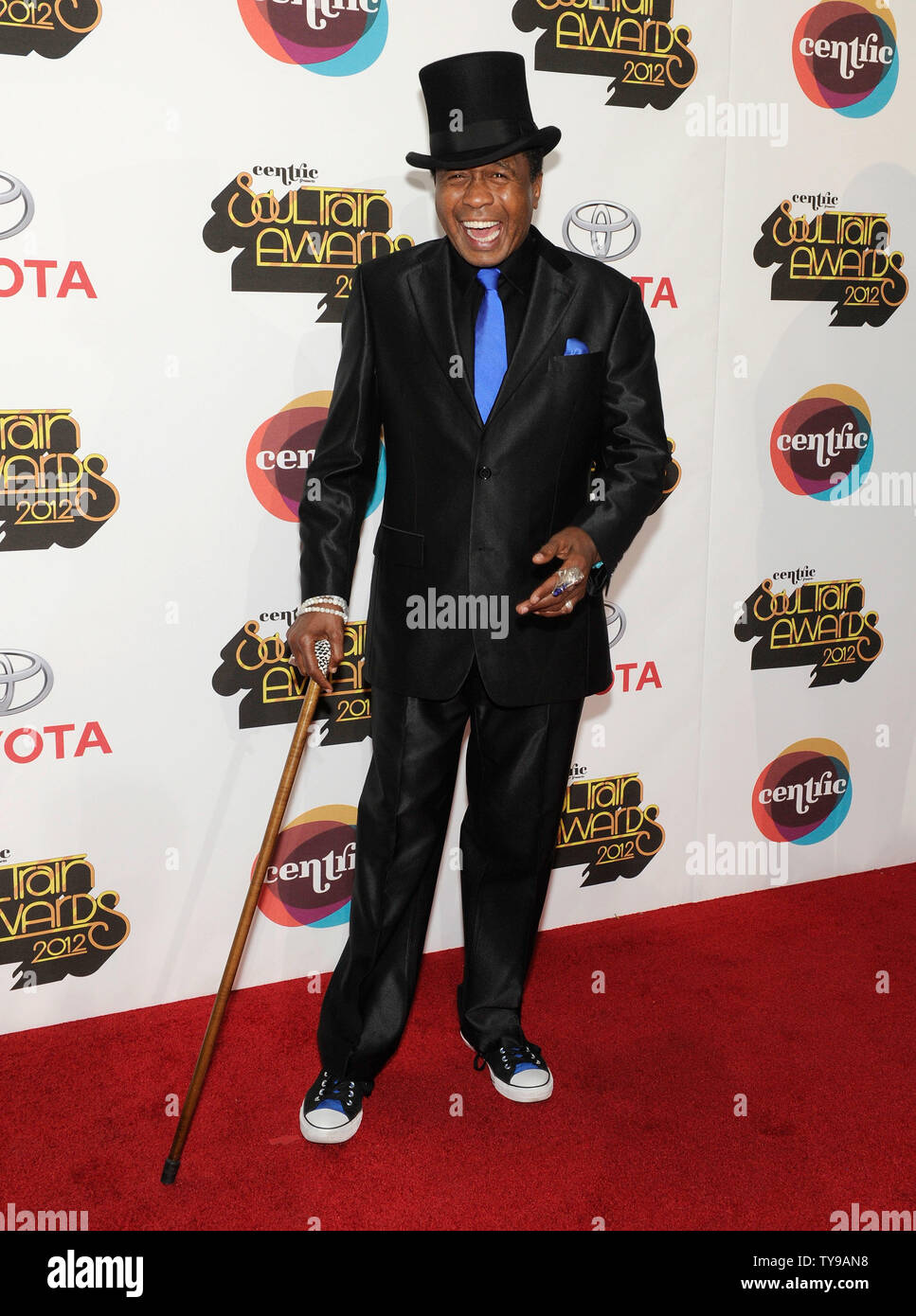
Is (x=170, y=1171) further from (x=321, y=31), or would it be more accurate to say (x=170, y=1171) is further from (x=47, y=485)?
(x=321, y=31)

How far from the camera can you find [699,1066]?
8.50 feet

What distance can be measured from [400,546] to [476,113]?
789mm

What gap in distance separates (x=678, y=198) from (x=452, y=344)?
42.5 inches

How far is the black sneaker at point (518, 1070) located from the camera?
2420 millimetres

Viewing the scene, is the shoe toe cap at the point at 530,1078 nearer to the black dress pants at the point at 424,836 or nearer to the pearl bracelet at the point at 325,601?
the black dress pants at the point at 424,836

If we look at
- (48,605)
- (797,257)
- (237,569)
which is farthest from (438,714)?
(797,257)

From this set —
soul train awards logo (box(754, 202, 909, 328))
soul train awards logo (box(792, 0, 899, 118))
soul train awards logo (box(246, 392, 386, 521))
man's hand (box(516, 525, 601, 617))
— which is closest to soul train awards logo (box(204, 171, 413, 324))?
soul train awards logo (box(246, 392, 386, 521))

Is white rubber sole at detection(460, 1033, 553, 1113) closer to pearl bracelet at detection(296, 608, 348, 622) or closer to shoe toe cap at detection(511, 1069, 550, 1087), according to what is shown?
shoe toe cap at detection(511, 1069, 550, 1087)

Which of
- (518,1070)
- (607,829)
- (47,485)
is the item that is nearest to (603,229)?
(47,485)

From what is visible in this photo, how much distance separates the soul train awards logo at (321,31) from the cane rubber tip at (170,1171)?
2223 mm

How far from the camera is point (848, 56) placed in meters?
3.03

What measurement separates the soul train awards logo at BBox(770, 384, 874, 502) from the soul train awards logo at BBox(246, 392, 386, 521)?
1.23 m

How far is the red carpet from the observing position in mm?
2135
